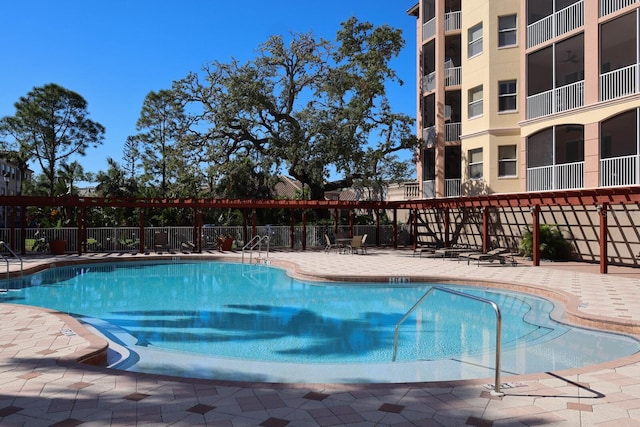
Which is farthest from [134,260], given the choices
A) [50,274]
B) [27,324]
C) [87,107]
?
[87,107]

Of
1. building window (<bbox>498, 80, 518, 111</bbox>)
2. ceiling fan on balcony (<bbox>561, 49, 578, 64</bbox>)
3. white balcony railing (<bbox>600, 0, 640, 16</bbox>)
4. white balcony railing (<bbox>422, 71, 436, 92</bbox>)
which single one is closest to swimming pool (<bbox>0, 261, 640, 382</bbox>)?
white balcony railing (<bbox>600, 0, 640, 16</bbox>)

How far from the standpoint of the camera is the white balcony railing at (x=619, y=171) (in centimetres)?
1605

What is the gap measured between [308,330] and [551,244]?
13620mm

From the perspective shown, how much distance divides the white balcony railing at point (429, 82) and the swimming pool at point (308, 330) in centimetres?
1455

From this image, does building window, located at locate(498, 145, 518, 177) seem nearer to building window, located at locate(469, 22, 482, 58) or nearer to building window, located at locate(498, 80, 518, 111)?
building window, located at locate(498, 80, 518, 111)

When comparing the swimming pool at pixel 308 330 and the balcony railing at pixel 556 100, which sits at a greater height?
the balcony railing at pixel 556 100

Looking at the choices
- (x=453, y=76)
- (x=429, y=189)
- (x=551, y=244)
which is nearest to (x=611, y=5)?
(x=453, y=76)

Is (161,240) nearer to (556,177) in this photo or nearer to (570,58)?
(556,177)

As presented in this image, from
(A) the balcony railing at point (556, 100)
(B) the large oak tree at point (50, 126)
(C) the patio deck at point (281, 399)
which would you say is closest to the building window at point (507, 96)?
(A) the balcony railing at point (556, 100)

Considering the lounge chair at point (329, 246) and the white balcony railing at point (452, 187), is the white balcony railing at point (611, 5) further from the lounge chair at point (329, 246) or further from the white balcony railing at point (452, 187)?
the lounge chair at point (329, 246)

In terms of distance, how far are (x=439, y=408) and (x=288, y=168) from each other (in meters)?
25.2

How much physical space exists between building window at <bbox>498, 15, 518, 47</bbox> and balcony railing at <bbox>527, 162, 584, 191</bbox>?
235 inches

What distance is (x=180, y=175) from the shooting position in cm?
2998

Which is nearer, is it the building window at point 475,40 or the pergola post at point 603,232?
the pergola post at point 603,232
